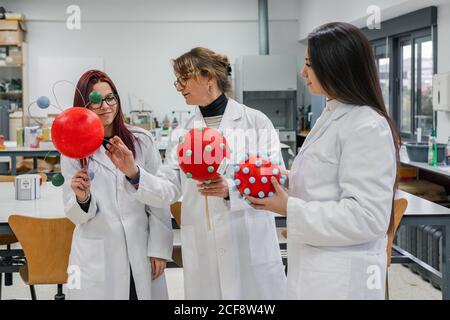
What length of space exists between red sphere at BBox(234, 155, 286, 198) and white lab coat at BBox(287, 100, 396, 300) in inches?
2.8

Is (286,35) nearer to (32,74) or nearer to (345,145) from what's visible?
(32,74)

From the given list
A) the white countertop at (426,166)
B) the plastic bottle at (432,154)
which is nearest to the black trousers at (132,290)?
the white countertop at (426,166)

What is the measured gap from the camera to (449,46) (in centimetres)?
484

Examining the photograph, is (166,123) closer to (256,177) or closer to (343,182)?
(256,177)

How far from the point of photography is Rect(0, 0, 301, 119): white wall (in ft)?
27.8

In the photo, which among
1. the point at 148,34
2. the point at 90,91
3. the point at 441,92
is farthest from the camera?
the point at 148,34

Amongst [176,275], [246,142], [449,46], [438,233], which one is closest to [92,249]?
[246,142]

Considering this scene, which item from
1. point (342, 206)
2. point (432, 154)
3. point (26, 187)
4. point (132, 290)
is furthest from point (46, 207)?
point (432, 154)

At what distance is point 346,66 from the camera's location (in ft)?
4.56

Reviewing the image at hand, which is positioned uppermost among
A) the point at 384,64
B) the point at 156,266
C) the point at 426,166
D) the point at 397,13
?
the point at 397,13

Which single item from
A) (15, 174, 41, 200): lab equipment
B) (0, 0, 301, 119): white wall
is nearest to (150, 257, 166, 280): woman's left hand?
(15, 174, 41, 200): lab equipment

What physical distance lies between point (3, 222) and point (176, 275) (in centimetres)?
192

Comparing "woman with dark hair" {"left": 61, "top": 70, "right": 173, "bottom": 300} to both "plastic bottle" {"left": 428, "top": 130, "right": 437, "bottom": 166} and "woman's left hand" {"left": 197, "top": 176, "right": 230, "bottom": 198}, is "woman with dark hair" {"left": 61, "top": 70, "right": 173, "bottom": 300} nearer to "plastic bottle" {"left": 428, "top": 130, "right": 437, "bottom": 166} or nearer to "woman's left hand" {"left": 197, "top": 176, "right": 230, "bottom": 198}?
"woman's left hand" {"left": 197, "top": 176, "right": 230, "bottom": 198}

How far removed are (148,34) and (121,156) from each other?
721cm
